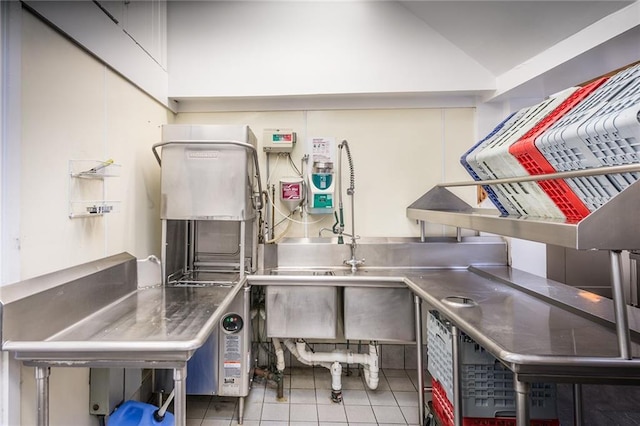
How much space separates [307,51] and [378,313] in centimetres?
203

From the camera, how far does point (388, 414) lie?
2027mm

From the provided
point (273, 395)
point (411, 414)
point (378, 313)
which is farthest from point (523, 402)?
point (273, 395)

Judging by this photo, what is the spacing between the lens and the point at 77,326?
1.31 m

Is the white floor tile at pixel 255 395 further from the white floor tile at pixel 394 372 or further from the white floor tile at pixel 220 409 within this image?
the white floor tile at pixel 394 372

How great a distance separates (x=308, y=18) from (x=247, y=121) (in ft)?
3.05

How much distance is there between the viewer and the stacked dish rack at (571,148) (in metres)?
0.93

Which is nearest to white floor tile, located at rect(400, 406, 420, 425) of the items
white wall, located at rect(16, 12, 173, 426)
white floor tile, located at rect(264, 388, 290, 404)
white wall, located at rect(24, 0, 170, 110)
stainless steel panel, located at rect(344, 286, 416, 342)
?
stainless steel panel, located at rect(344, 286, 416, 342)

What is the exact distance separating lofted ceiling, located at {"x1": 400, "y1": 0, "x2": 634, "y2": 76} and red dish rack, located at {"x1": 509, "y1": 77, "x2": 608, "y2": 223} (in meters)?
0.70

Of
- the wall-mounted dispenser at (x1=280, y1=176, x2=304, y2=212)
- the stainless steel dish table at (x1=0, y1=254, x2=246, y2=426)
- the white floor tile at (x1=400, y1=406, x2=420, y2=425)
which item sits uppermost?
the wall-mounted dispenser at (x1=280, y1=176, x2=304, y2=212)

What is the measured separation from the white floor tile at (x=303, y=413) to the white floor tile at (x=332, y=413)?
35mm

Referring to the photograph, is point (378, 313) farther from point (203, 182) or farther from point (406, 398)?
point (203, 182)

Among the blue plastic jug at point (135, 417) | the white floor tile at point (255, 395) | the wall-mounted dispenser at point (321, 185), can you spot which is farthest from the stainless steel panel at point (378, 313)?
the blue plastic jug at point (135, 417)

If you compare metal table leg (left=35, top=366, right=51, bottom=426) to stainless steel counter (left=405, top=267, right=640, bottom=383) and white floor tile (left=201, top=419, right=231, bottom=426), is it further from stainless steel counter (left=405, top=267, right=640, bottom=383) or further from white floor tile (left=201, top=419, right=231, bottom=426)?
stainless steel counter (left=405, top=267, right=640, bottom=383)

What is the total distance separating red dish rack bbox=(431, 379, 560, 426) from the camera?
139cm
